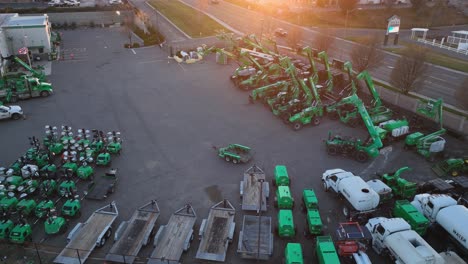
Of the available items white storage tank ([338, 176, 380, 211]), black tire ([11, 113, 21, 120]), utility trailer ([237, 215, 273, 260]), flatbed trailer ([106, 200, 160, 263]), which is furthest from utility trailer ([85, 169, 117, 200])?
white storage tank ([338, 176, 380, 211])

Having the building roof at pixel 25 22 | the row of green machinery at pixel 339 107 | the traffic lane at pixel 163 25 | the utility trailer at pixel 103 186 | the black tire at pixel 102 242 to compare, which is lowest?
the black tire at pixel 102 242

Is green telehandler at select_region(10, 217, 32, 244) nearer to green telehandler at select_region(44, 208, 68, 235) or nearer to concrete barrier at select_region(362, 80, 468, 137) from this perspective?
green telehandler at select_region(44, 208, 68, 235)

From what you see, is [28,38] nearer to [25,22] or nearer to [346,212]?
[25,22]

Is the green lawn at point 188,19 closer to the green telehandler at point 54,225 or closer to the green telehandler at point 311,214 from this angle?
the green telehandler at point 311,214

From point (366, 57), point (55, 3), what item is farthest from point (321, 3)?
point (55, 3)

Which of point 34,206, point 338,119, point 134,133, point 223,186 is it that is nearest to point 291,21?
point 338,119

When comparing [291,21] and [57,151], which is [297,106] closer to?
[57,151]

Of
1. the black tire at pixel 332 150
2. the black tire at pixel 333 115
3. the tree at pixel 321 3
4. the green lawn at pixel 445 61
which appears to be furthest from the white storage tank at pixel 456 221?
the tree at pixel 321 3
